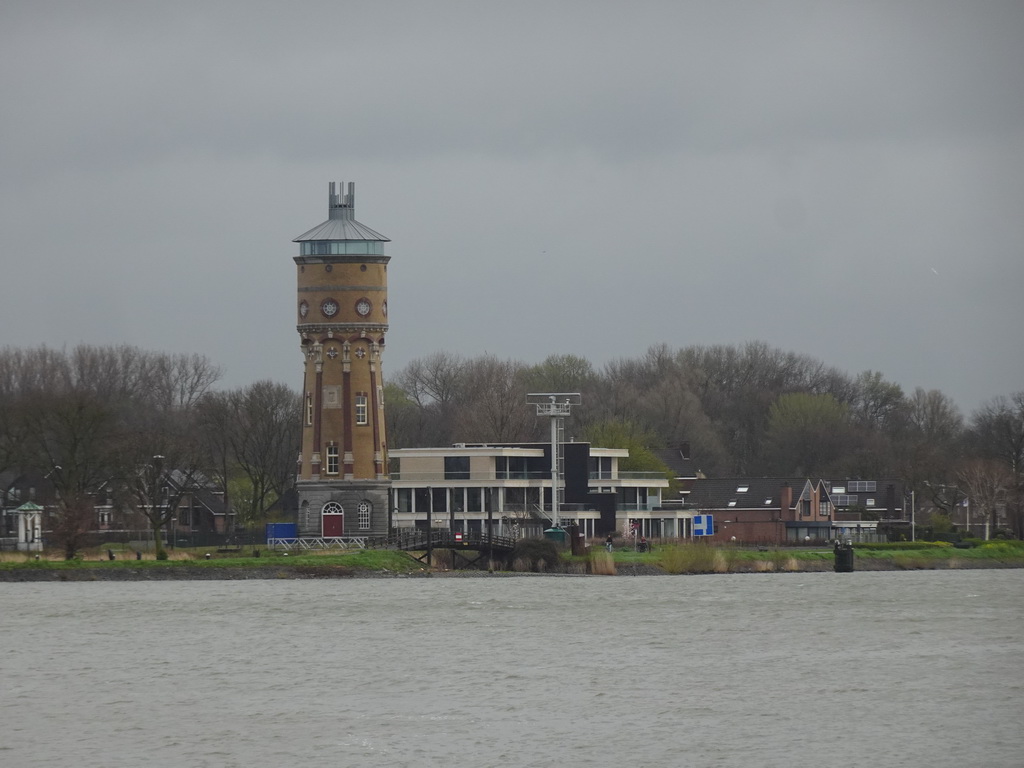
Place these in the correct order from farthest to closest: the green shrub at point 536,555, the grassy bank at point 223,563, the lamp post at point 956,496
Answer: the lamp post at point 956,496 < the green shrub at point 536,555 < the grassy bank at point 223,563

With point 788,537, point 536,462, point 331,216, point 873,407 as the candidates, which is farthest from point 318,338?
point 873,407

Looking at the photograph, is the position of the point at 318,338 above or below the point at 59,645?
above

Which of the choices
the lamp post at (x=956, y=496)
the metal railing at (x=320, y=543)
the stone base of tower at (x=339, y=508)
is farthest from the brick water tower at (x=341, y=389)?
the lamp post at (x=956, y=496)

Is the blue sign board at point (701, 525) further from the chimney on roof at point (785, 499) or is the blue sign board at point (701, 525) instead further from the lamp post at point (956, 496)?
the lamp post at point (956, 496)

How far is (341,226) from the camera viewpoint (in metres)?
98.9

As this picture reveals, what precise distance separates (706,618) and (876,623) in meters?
5.03

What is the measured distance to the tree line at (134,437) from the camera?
3433 inches

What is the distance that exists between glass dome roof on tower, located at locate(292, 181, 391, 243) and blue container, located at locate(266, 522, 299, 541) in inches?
574

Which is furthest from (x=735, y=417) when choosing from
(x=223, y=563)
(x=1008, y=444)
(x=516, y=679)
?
(x=516, y=679)

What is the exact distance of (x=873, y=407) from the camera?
509 ft

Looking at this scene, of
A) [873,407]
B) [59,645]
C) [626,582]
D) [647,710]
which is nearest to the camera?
[647,710]

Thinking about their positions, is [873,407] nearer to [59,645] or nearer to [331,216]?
[331,216]

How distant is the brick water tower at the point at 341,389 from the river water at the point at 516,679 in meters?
27.6

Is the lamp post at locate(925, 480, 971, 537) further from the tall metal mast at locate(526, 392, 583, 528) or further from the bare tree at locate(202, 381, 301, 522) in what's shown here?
the bare tree at locate(202, 381, 301, 522)
